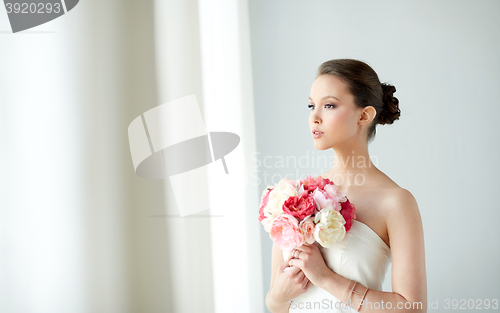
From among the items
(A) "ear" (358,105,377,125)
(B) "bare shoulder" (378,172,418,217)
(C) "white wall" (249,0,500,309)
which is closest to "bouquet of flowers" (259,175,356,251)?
(B) "bare shoulder" (378,172,418,217)

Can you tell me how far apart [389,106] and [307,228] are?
0.53 meters

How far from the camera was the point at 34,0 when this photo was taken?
1397 mm

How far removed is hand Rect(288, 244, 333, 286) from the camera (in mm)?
1118

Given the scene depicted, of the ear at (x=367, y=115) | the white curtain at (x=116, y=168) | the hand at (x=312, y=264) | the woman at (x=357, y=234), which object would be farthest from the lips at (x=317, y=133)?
the white curtain at (x=116, y=168)

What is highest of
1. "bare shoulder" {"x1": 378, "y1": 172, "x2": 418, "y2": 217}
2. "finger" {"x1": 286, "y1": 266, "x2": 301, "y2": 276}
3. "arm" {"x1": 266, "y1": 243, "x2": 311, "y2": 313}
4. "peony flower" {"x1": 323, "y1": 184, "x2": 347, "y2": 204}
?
"peony flower" {"x1": 323, "y1": 184, "x2": 347, "y2": 204}

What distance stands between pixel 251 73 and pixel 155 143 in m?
0.75

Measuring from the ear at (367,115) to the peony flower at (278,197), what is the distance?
0.33 m

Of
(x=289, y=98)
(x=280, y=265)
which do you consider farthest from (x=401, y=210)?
(x=289, y=98)

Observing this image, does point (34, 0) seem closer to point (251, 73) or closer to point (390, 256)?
point (251, 73)

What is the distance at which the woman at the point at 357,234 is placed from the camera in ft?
3.56

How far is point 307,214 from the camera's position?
3.55ft

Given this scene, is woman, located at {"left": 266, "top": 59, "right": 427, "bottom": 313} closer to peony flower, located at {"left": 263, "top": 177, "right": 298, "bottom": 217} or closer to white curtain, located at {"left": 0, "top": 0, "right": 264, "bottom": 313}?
peony flower, located at {"left": 263, "top": 177, "right": 298, "bottom": 217}

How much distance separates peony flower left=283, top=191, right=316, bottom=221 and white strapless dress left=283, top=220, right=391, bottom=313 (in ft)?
0.52

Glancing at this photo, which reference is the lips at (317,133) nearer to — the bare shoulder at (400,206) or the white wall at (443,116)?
the bare shoulder at (400,206)
